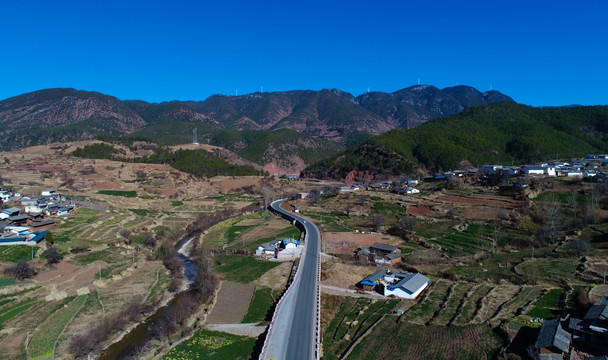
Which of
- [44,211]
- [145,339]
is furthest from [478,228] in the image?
[44,211]

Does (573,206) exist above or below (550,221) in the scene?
above

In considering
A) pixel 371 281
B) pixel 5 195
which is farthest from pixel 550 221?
pixel 5 195

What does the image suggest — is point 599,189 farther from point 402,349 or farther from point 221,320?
point 221,320

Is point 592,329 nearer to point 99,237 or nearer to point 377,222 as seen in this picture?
point 377,222

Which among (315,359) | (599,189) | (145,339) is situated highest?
(599,189)

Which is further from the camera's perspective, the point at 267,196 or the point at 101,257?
the point at 267,196

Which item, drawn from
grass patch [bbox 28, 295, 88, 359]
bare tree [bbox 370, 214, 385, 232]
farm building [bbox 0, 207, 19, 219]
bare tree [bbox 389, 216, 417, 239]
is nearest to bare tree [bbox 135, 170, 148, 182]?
farm building [bbox 0, 207, 19, 219]

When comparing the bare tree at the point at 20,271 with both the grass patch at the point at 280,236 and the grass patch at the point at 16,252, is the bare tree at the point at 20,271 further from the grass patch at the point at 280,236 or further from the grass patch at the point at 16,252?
the grass patch at the point at 280,236
